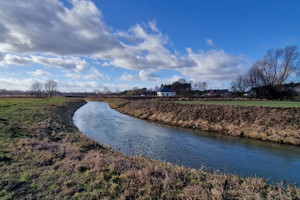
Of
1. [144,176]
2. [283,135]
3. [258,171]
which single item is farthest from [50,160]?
[283,135]

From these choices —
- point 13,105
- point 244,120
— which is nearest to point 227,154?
point 244,120

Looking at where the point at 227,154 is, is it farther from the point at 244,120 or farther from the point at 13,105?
the point at 13,105

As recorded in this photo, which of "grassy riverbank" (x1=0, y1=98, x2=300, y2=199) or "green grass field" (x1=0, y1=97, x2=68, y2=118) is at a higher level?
"green grass field" (x1=0, y1=97, x2=68, y2=118)

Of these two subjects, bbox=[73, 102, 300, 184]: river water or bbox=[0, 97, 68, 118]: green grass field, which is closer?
bbox=[73, 102, 300, 184]: river water

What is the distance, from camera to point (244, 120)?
1836 cm

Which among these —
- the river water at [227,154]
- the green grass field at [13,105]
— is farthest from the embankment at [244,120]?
the green grass field at [13,105]

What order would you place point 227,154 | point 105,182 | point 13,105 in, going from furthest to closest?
point 13,105 < point 227,154 < point 105,182

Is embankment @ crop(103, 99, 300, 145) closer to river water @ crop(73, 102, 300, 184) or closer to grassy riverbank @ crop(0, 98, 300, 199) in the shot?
river water @ crop(73, 102, 300, 184)

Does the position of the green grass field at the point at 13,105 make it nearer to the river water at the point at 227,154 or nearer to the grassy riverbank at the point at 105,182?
the river water at the point at 227,154

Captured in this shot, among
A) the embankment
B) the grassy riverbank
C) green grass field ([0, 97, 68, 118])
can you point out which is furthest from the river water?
green grass field ([0, 97, 68, 118])

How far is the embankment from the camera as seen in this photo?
568 inches

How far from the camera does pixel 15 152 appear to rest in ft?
24.7

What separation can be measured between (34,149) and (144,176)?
6534mm

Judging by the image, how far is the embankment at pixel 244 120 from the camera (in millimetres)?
14431
